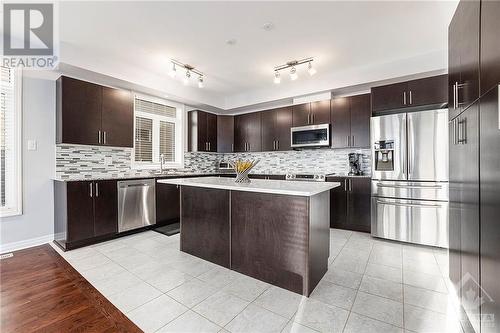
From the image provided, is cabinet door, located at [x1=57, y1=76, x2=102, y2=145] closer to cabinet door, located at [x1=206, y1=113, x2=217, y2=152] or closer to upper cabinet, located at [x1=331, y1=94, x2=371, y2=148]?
cabinet door, located at [x1=206, y1=113, x2=217, y2=152]

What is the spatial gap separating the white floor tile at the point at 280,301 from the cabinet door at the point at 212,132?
3.84m

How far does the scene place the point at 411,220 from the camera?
10.7 ft

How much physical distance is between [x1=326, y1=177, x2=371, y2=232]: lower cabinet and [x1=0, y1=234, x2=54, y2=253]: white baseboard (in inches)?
178

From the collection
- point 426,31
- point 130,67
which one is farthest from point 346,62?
point 130,67

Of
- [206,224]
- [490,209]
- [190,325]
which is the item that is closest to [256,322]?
[190,325]

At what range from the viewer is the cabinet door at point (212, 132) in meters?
5.37

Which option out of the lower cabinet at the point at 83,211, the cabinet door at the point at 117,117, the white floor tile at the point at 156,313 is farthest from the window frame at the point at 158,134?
the white floor tile at the point at 156,313

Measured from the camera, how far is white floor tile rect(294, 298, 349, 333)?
1625 mm

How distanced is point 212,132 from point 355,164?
3.20 meters

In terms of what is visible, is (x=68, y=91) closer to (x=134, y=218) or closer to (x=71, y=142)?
(x=71, y=142)

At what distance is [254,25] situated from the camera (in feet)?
8.81

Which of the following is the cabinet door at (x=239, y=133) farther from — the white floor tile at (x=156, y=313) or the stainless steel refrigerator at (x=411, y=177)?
the white floor tile at (x=156, y=313)

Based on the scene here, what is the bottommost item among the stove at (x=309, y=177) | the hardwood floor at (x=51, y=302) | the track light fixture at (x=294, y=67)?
the hardwood floor at (x=51, y=302)

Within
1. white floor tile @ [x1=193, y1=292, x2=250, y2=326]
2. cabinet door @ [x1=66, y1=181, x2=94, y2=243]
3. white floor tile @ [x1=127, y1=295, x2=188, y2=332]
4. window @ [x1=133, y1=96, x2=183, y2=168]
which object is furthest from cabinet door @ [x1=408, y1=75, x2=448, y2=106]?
cabinet door @ [x1=66, y1=181, x2=94, y2=243]
